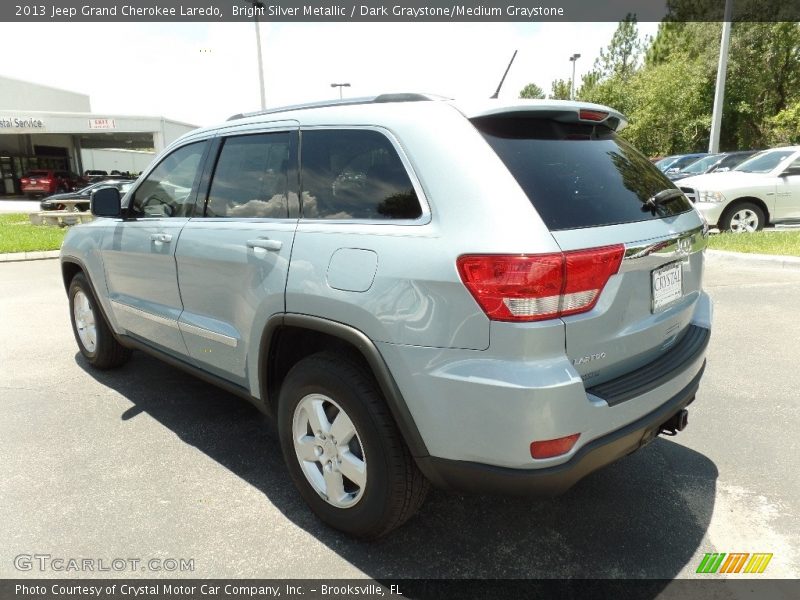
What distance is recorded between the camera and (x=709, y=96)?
99.9 ft

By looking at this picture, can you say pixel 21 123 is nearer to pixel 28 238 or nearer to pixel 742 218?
pixel 28 238

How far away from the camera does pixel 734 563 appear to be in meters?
2.33

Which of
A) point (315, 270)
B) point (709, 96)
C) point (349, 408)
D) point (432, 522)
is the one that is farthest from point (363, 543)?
point (709, 96)

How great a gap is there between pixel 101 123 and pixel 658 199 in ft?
122

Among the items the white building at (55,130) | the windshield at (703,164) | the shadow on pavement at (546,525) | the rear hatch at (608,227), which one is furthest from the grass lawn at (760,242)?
the white building at (55,130)

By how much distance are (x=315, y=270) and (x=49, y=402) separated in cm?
292

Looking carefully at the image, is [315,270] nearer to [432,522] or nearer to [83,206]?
[432,522]

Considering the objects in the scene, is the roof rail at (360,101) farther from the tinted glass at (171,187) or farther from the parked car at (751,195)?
the parked car at (751,195)

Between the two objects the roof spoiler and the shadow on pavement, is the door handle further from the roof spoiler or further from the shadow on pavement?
the shadow on pavement

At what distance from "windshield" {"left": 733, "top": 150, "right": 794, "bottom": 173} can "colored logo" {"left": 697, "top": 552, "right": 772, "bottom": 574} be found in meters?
10.0

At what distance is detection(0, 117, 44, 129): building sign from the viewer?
107 ft

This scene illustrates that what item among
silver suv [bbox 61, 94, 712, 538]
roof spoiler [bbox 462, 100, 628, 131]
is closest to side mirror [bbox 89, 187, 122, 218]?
silver suv [bbox 61, 94, 712, 538]

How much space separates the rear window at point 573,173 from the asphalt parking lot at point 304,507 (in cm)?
142

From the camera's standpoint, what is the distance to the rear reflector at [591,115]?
2414 mm
